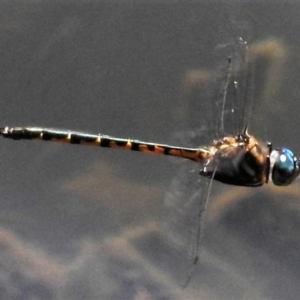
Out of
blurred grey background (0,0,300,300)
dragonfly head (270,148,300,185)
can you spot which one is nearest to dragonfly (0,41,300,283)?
dragonfly head (270,148,300,185)

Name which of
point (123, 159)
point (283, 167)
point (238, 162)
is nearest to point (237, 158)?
point (238, 162)

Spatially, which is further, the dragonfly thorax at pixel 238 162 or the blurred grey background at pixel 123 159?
the blurred grey background at pixel 123 159

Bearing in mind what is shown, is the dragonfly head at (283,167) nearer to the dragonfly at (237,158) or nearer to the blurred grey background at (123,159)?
the dragonfly at (237,158)

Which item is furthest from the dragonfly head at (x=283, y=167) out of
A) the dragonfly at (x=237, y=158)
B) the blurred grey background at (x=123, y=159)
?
the blurred grey background at (x=123, y=159)

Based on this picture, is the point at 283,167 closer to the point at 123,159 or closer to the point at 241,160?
the point at 241,160

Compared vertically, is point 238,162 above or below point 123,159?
below

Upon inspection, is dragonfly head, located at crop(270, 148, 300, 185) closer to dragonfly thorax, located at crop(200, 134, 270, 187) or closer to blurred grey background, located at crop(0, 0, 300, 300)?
dragonfly thorax, located at crop(200, 134, 270, 187)

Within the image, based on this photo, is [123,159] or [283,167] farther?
[123,159]
